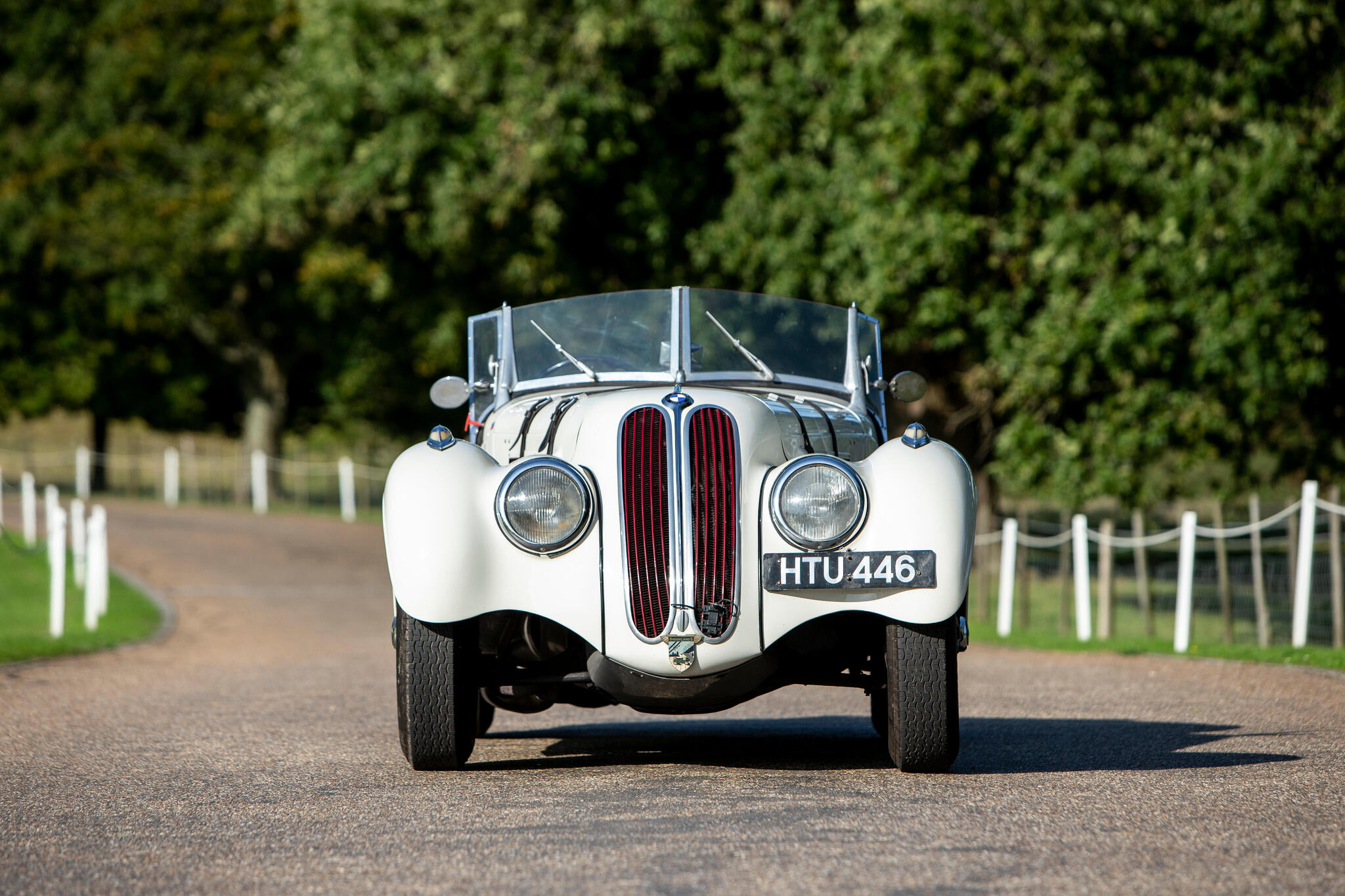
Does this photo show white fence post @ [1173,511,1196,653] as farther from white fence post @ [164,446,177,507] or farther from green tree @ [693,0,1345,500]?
white fence post @ [164,446,177,507]

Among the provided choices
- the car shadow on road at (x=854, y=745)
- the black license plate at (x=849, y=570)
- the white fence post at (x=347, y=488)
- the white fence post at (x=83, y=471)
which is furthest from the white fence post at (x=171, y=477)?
the black license plate at (x=849, y=570)

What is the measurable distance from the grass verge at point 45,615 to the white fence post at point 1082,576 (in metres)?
8.43

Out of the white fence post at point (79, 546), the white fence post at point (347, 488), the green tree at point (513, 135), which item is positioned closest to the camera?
the green tree at point (513, 135)

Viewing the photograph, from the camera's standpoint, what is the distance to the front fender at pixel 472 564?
235 inches

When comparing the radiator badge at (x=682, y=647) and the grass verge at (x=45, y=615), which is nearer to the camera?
the radiator badge at (x=682, y=647)

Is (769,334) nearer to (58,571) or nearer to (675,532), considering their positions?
(675,532)

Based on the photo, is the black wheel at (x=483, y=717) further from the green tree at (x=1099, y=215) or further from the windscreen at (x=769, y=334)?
the green tree at (x=1099, y=215)

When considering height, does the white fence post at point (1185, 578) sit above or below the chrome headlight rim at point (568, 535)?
below

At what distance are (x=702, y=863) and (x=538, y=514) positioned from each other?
1.86 meters

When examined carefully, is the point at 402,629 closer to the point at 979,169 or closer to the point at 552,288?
the point at 979,169

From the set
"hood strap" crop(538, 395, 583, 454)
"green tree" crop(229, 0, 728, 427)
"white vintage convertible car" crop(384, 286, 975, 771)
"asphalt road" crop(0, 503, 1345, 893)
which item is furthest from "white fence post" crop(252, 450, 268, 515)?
"white vintage convertible car" crop(384, 286, 975, 771)

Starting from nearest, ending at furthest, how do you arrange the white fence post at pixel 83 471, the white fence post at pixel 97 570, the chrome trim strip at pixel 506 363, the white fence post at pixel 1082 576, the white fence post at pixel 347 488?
the chrome trim strip at pixel 506 363, the white fence post at pixel 1082 576, the white fence post at pixel 97 570, the white fence post at pixel 347 488, the white fence post at pixel 83 471

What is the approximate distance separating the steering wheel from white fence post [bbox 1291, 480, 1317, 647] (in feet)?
21.5

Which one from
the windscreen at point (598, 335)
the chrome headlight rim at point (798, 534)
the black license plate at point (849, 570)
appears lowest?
the black license plate at point (849, 570)
